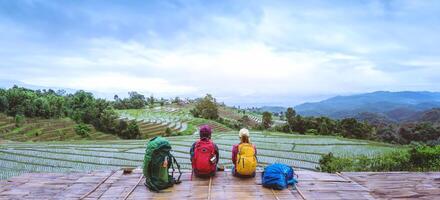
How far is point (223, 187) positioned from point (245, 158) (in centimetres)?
87

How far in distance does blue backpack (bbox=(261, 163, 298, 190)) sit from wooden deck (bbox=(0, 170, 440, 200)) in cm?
16

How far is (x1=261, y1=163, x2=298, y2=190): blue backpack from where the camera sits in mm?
7562

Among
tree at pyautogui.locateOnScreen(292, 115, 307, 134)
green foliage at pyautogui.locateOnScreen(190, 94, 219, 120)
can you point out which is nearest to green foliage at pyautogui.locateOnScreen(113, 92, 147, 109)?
green foliage at pyautogui.locateOnScreen(190, 94, 219, 120)

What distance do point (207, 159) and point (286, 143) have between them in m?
17.1

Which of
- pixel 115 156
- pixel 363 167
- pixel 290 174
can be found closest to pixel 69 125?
pixel 115 156

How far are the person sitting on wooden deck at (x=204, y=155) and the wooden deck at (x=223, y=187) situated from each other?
0.63ft

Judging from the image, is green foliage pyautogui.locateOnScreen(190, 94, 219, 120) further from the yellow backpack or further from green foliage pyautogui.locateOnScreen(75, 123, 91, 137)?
the yellow backpack

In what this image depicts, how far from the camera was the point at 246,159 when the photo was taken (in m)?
8.20

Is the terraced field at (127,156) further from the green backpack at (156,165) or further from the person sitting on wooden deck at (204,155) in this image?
the green backpack at (156,165)

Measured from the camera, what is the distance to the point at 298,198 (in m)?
7.04

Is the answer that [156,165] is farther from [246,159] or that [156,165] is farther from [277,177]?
[277,177]

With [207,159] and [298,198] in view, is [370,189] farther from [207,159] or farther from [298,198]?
[207,159]

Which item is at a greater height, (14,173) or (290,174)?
(290,174)

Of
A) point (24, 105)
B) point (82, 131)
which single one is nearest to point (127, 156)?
point (82, 131)
